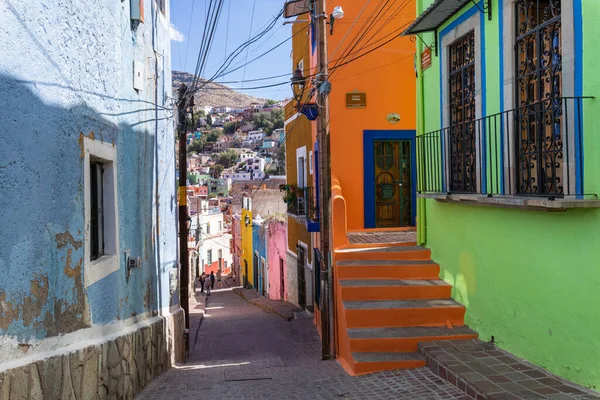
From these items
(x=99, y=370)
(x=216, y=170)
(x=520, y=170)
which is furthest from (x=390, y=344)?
(x=216, y=170)

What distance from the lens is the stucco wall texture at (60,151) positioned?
408 centimetres

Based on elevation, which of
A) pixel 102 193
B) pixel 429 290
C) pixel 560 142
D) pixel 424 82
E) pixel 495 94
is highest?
pixel 424 82

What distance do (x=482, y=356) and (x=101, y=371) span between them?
164 inches

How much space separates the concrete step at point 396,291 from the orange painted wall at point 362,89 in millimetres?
4225

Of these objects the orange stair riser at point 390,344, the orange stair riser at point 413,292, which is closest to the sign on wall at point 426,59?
the orange stair riser at point 413,292

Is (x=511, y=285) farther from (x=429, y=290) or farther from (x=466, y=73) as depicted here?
(x=466, y=73)

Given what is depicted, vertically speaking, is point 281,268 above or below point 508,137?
below

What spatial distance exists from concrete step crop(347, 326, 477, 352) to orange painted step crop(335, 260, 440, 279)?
1371 millimetres

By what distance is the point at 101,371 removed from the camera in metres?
5.60

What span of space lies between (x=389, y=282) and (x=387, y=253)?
775mm

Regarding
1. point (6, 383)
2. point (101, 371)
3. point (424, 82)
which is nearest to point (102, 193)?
point (101, 371)

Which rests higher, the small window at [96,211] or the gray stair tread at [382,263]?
the small window at [96,211]

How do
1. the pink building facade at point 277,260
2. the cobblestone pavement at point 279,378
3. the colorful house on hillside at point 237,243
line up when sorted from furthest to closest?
the colorful house on hillside at point 237,243 → the pink building facade at point 277,260 → the cobblestone pavement at point 279,378

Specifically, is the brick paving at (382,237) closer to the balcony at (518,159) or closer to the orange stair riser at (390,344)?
the balcony at (518,159)
